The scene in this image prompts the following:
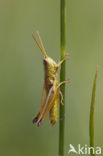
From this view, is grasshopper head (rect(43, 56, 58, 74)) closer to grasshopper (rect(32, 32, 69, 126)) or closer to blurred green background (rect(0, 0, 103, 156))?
grasshopper (rect(32, 32, 69, 126))

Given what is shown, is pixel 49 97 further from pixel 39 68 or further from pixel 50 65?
pixel 39 68

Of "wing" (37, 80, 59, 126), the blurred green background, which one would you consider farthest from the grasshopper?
the blurred green background

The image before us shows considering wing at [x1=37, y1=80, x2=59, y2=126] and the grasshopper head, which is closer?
wing at [x1=37, y1=80, x2=59, y2=126]

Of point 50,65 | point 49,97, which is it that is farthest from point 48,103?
point 50,65

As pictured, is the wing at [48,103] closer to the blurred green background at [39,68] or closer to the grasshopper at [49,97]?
the grasshopper at [49,97]

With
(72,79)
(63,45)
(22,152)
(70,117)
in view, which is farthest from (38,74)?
(63,45)

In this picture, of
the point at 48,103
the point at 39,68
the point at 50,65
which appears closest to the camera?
the point at 48,103

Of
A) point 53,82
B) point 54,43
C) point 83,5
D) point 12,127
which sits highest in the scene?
point 83,5

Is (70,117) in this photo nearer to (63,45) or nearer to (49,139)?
(49,139)
